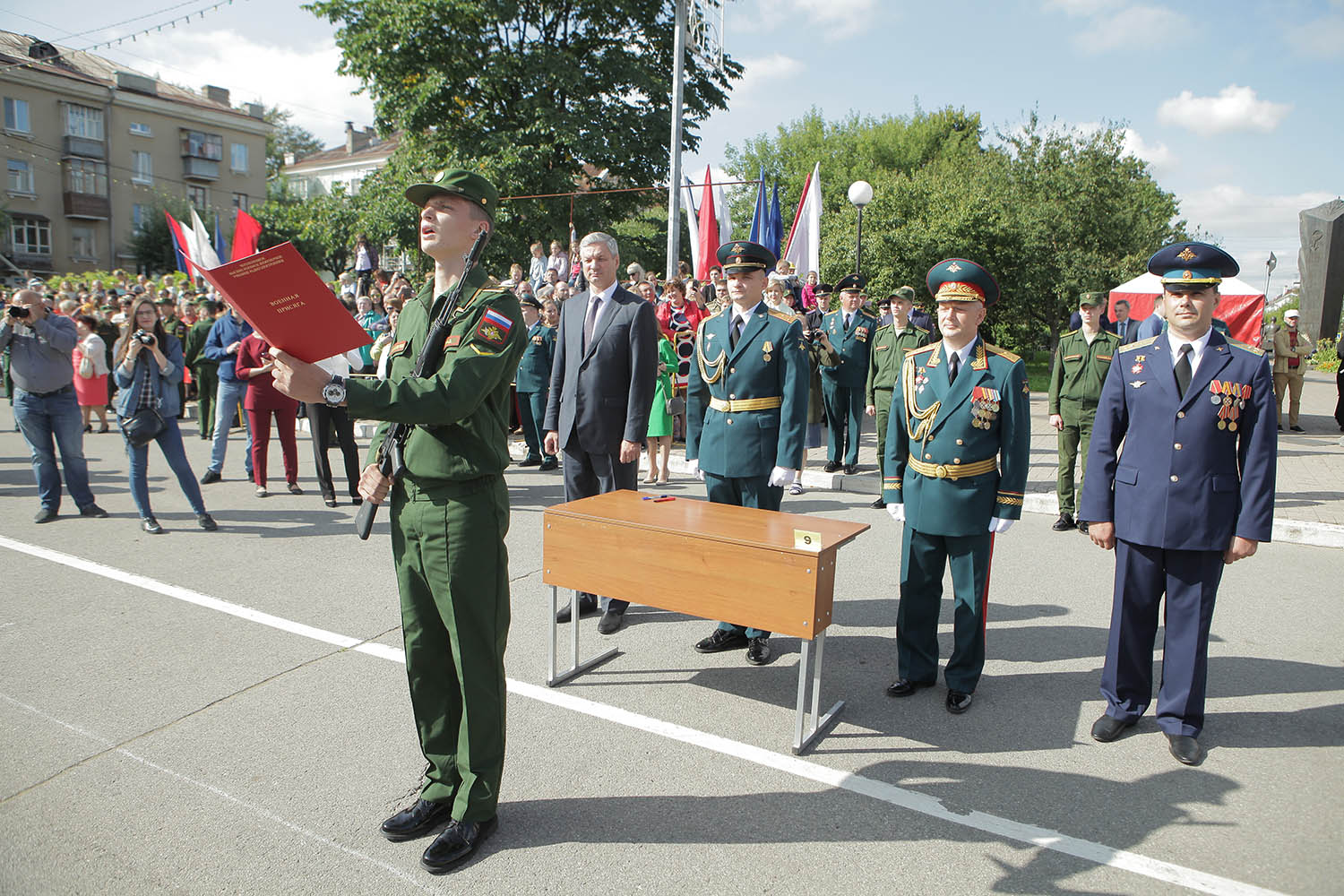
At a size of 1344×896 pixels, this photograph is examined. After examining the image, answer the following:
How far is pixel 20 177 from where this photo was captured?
44.1m

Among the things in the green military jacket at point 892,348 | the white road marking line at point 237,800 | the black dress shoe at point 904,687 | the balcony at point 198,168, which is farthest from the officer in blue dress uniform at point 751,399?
the balcony at point 198,168

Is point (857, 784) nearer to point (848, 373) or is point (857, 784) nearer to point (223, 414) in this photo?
point (848, 373)

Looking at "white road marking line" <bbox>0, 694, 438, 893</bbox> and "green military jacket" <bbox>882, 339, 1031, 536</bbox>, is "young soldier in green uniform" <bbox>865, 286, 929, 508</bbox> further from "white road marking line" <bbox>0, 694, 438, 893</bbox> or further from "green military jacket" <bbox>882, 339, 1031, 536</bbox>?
"white road marking line" <bbox>0, 694, 438, 893</bbox>

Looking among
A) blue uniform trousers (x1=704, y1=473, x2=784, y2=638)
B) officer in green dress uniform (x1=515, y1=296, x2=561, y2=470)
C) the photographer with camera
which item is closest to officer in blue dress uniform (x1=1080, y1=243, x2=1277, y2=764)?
blue uniform trousers (x1=704, y1=473, x2=784, y2=638)

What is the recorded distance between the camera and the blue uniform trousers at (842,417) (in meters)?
9.96

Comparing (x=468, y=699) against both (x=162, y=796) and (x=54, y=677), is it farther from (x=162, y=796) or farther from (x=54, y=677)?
(x=54, y=677)

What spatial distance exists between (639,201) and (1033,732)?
2579cm

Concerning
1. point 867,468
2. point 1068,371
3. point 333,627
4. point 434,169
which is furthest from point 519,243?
point 333,627

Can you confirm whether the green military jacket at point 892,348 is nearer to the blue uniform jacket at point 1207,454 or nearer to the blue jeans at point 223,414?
the blue uniform jacket at point 1207,454

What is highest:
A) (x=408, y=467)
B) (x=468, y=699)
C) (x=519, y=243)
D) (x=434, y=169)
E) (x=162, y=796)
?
(x=434, y=169)

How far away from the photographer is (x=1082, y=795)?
3451 mm

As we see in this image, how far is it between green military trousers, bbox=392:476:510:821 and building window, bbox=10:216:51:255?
51.8 meters

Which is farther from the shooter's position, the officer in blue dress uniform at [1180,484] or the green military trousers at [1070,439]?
the green military trousers at [1070,439]

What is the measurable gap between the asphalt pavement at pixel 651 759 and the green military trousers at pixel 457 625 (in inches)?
11.7
